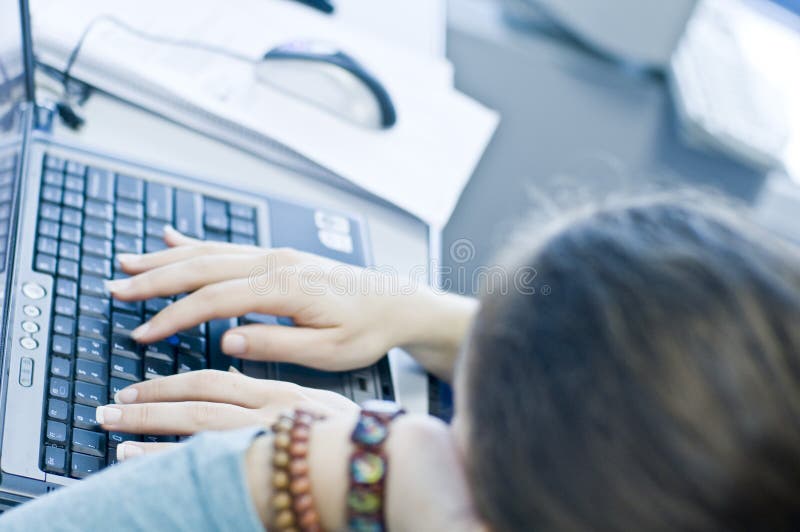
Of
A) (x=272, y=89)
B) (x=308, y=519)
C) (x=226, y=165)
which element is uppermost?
(x=272, y=89)

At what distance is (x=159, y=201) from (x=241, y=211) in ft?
0.21

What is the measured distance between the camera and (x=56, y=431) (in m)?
0.43

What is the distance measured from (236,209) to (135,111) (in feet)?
0.52

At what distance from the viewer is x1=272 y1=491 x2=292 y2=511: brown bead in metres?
0.36

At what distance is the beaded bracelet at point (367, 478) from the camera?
0.36 meters

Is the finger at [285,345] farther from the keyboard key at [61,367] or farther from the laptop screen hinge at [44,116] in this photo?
the laptop screen hinge at [44,116]

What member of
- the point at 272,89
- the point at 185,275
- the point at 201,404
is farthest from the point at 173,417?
the point at 272,89

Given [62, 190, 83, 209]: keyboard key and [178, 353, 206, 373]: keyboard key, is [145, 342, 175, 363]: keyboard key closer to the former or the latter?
[178, 353, 206, 373]: keyboard key

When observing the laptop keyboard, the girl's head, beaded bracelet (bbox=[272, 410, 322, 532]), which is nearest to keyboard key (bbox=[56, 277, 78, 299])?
the laptop keyboard

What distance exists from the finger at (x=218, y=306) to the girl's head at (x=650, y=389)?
258 millimetres

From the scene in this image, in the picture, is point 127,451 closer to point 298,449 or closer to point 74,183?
point 298,449

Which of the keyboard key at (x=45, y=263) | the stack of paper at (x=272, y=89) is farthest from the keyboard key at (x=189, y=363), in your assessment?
the stack of paper at (x=272, y=89)

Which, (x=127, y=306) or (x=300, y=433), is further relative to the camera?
(x=127, y=306)

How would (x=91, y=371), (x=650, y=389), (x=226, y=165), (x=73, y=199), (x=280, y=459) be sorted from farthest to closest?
1. (x=226, y=165)
2. (x=73, y=199)
3. (x=91, y=371)
4. (x=280, y=459)
5. (x=650, y=389)
